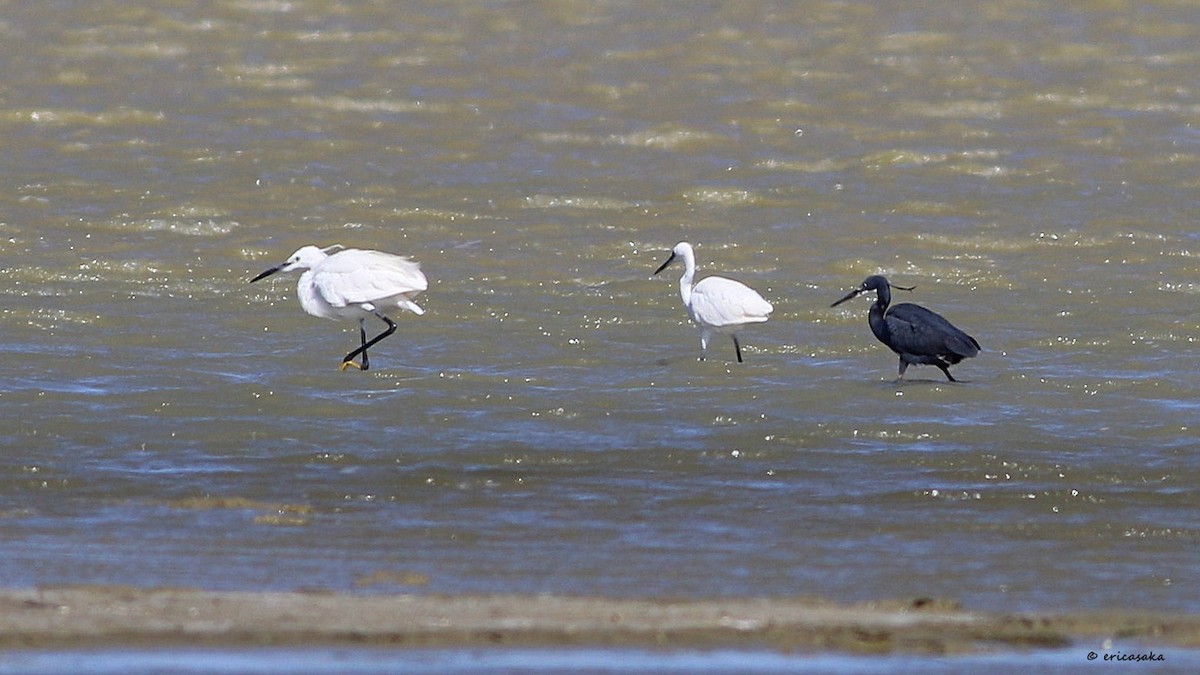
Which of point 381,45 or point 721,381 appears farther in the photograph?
point 381,45

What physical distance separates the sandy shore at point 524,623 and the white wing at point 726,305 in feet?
18.3

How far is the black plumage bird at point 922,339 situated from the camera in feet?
37.7

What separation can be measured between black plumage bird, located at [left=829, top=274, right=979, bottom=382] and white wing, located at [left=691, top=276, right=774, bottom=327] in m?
0.73

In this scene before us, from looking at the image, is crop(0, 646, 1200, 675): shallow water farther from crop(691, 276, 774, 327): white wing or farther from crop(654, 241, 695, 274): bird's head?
crop(654, 241, 695, 274): bird's head

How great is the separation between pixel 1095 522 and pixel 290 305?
6.80 m

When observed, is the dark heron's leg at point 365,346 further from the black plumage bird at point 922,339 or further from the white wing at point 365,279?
the black plumage bird at point 922,339

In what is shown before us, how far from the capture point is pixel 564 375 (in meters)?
11.6

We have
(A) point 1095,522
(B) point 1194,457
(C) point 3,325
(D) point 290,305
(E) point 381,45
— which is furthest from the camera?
(E) point 381,45

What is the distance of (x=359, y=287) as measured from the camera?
39.9 ft

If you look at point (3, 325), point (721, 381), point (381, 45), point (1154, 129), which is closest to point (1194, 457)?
point (721, 381)

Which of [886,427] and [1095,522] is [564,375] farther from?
[1095,522]

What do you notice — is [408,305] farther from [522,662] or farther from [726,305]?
[522,662]

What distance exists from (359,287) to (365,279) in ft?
0.26

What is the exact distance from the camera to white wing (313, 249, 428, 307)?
12.2 metres
